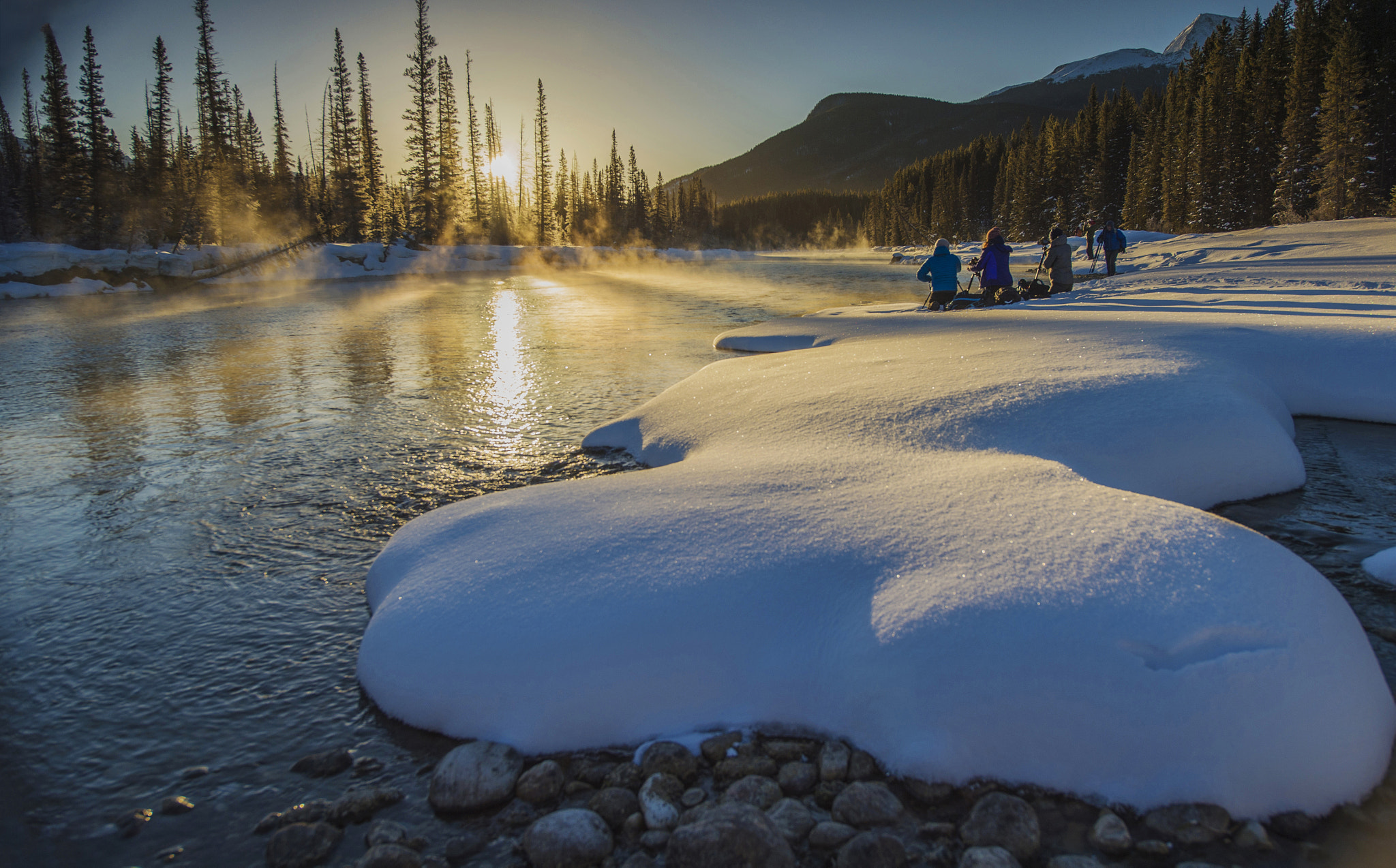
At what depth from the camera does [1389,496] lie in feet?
14.3

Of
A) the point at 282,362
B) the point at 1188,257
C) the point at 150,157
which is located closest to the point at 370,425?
the point at 282,362

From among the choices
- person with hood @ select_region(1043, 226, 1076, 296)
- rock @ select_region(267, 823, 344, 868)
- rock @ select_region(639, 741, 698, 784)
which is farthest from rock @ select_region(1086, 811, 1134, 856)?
person with hood @ select_region(1043, 226, 1076, 296)

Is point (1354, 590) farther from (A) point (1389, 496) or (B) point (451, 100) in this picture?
(B) point (451, 100)

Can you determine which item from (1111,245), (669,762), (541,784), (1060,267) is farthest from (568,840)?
(1111,245)

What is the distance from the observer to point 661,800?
2236 mm

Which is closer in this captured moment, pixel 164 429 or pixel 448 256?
pixel 164 429

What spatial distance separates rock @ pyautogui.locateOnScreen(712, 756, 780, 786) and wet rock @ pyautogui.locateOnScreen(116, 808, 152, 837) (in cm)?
196

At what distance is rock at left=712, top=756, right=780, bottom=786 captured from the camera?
7.72 ft

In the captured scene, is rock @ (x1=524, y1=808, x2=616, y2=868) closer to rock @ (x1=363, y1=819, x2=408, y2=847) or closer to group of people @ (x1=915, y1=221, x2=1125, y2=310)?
rock @ (x1=363, y1=819, x2=408, y2=847)

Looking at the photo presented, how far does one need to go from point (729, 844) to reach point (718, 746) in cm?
48

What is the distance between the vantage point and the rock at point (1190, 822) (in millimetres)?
2021

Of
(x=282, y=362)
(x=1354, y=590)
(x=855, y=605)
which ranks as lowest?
(x=1354, y=590)

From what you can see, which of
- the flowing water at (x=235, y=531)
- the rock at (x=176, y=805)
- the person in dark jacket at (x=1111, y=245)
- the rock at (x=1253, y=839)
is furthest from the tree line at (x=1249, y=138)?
the rock at (x=176, y=805)

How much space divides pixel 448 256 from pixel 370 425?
39545 mm
